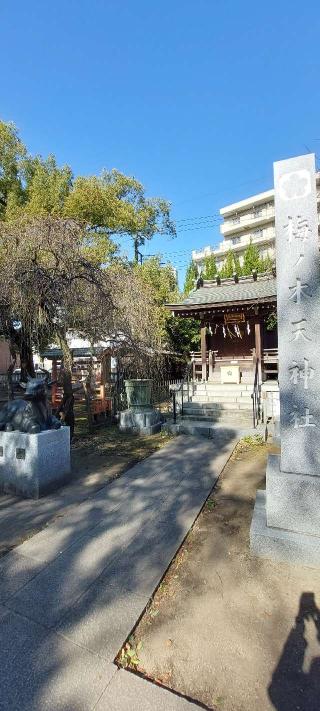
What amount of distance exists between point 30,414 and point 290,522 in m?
3.79

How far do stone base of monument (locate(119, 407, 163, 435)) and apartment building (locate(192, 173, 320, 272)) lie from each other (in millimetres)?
35378

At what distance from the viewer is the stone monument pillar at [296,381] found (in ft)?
10.3

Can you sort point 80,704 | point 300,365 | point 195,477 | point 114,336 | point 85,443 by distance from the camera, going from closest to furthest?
point 80,704 → point 300,365 → point 195,477 → point 85,443 → point 114,336

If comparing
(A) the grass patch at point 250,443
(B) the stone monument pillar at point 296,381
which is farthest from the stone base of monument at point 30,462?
(A) the grass patch at point 250,443

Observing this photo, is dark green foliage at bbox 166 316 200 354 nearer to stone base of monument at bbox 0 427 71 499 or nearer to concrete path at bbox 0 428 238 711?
stone base of monument at bbox 0 427 71 499

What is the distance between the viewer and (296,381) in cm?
339

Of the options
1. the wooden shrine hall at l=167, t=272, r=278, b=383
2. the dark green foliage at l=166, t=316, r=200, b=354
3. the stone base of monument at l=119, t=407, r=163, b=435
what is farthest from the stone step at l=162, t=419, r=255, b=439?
the dark green foliage at l=166, t=316, r=200, b=354

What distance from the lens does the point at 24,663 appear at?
2.08 metres

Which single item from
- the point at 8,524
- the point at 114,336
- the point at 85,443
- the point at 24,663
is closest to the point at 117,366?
the point at 114,336

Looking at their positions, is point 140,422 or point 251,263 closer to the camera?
point 140,422

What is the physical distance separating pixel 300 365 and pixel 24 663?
3.23 m

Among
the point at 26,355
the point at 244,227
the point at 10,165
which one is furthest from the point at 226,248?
the point at 26,355

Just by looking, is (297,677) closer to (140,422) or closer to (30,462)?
(30,462)

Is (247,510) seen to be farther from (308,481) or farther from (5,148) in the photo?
(5,148)
